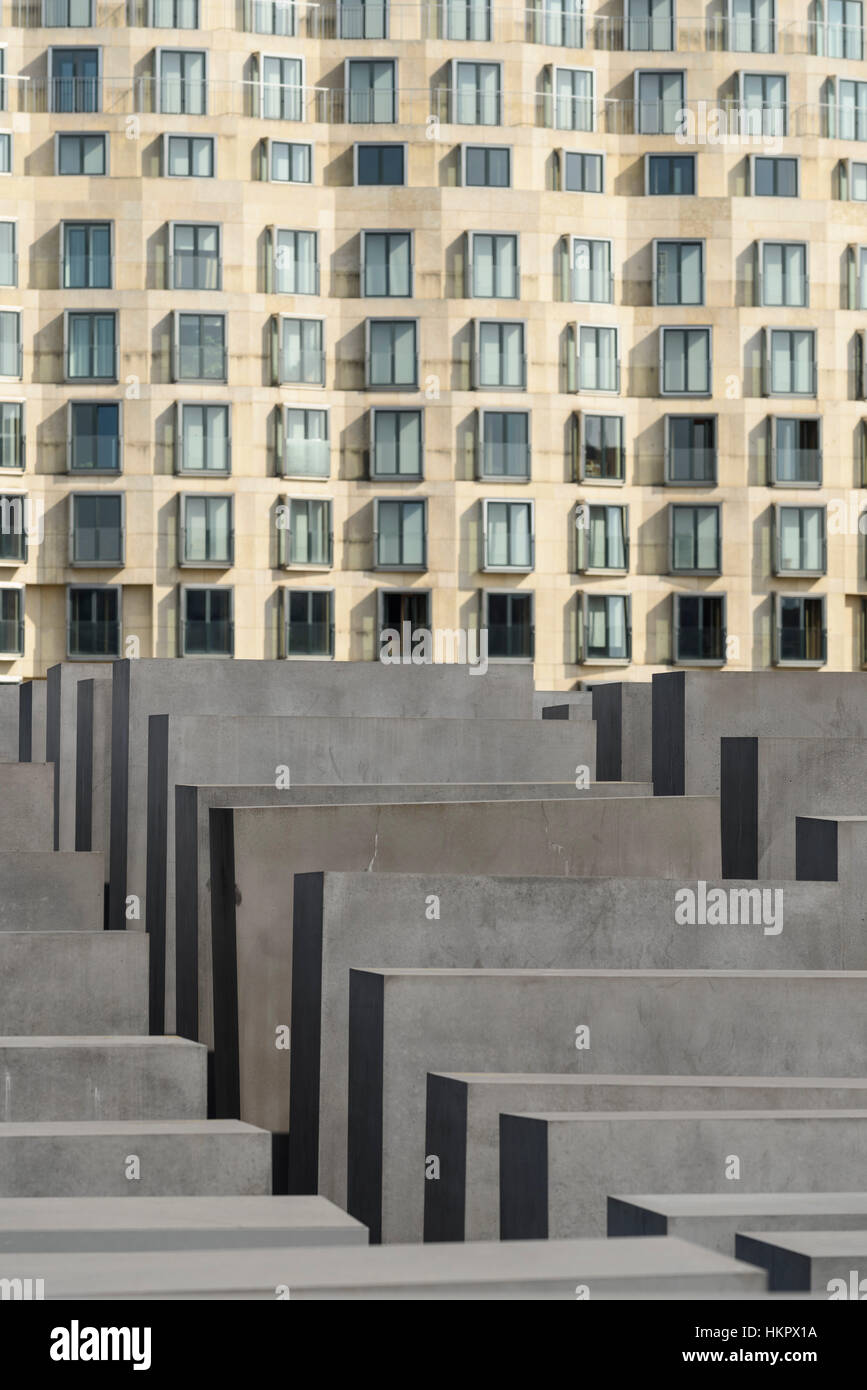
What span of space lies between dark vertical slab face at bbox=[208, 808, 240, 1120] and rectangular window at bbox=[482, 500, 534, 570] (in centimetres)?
3373

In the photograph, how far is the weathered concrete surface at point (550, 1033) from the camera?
8.77m

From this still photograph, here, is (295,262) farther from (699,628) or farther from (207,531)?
(699,628)

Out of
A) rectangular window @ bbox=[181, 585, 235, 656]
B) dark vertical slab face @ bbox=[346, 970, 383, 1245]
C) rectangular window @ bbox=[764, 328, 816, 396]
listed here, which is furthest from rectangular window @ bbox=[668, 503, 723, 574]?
dark vertical slab face @ bbox=[346, 970, 383, 1245]

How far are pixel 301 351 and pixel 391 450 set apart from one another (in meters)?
3.11

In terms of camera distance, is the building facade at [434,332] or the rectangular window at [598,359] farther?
the rectangular window at [598,359]

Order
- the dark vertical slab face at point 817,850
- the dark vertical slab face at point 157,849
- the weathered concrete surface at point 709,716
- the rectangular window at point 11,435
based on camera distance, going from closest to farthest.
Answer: the dark vertical slab face at point 817,850
the dark vertical slab face at point 157,849
the weathered concrete surface at point 709,716
the rectangular window at point 11,435

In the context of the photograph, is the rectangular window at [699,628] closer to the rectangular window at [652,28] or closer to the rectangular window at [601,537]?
the rectangular window at [601,537]

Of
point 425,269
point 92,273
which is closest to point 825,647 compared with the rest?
point 425,269

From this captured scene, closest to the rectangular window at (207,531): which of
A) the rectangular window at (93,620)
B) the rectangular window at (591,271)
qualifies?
the rectangular window at (93,620)

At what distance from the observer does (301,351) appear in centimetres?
4588

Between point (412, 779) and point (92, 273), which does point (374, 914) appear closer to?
point (412, 779)

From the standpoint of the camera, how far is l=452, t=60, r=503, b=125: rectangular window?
46.8 meters

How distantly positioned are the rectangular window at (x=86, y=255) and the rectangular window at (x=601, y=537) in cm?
1237

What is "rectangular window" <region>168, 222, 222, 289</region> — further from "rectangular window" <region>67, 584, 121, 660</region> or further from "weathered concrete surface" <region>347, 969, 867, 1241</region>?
"weathered concrete surface" <region>347, 969, 867, 1241</region>
